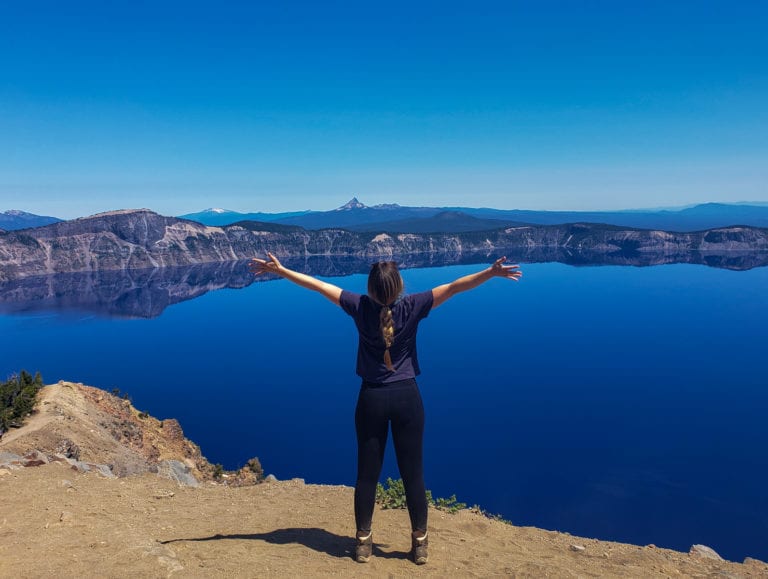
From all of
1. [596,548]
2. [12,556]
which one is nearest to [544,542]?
[596,548]

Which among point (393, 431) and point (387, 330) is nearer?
point (387, 330)

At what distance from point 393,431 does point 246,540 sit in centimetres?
319

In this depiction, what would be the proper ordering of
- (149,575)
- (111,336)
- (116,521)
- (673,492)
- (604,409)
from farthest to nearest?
(111,336), (604,409), (673,492), (116,521), (149,575)

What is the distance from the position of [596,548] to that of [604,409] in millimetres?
48209

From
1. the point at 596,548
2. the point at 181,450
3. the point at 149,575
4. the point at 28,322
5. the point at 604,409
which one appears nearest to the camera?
the point at 149,575

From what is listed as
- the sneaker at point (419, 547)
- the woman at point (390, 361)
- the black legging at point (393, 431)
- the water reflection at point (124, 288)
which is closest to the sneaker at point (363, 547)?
the black legging at point (393, 431)

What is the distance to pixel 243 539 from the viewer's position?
22.0 ft

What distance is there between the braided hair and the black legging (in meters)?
0.34

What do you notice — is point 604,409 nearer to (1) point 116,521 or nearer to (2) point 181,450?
(2) point 181,450

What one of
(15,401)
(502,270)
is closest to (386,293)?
(502,270)

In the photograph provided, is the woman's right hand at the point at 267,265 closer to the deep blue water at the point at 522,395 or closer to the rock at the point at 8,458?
the rock at the point at 8,458

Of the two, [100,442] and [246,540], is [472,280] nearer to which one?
[246,540]

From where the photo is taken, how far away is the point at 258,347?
8494 centimetres

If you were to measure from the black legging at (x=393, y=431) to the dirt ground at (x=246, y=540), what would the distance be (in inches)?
39.0
